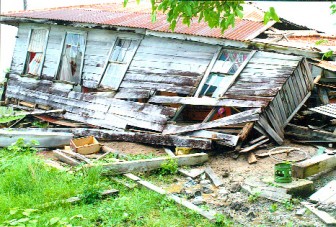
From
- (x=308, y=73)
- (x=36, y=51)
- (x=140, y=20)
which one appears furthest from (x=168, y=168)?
(x=36, y=51)

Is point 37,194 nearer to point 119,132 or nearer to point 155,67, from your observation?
point 119,132

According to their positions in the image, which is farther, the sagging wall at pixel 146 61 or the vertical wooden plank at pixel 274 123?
the sagging wall at pixel 146 61

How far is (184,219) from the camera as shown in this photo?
625 cm

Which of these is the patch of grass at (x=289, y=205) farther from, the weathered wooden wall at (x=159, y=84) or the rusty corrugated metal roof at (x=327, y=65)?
the rusty corrugated metal roof at (x=327, y=65)

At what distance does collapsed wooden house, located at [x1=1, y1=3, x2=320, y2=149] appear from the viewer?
9.63 meters

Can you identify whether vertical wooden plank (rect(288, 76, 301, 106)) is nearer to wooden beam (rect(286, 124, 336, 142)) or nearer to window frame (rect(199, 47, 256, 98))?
wooden beam (rect(286, 124, 336, 142))

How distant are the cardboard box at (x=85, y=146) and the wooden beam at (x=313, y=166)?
481 cm

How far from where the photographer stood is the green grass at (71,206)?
19.9 ft

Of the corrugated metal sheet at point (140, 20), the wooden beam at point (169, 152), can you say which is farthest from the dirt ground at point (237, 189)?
the corrugated metal sheet at point (140, 20)

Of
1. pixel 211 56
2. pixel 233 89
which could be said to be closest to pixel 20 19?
pixel 211 56

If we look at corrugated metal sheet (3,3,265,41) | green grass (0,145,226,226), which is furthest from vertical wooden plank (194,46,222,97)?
green grass (0,145,226,226)

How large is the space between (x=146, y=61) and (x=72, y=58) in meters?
3.58

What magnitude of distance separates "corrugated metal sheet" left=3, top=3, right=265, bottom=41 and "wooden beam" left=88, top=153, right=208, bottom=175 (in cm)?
321

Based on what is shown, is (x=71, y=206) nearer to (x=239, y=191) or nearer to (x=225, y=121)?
(x=239, y=191)
